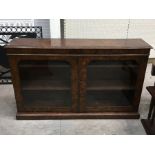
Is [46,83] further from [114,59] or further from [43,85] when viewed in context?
[114,59]

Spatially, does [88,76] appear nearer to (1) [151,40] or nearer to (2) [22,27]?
(2) [22,27]

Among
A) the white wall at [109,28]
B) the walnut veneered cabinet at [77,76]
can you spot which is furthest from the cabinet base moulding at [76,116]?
the white wall at [109,28]

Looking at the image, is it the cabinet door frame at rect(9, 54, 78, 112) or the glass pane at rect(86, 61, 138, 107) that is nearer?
the cabinet door frame at rect(9, 54, 78, 112)

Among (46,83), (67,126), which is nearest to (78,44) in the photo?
(46,83)

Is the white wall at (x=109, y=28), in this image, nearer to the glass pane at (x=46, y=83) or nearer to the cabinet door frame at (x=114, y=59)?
the glass pane at (x=46, y=83)

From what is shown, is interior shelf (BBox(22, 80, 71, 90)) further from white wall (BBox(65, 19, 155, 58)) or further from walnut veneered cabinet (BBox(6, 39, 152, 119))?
white wall (BBox(65, 19, 155, 58))

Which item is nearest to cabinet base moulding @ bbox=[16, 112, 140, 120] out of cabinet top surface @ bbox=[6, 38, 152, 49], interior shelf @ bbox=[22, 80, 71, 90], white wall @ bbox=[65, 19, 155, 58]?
interior shelf @ bbox=[22, 80, 71, 90]

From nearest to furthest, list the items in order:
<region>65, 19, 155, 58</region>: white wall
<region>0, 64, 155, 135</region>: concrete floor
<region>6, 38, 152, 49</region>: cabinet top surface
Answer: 1. <region>6, 38, 152, 49</region>: cabinet top surface
2. <region>0, 64, 155, 135</region>: concrete floor
3. <region>65, 19, 155, 58</region>: white wall

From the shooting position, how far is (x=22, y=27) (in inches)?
89.4

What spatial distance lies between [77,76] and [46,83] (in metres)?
0.33

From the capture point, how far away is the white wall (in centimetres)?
223

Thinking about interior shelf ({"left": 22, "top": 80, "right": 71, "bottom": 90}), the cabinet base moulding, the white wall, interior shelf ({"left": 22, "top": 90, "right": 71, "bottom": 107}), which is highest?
the white wall

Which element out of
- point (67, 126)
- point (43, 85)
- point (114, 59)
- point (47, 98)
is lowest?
point (67, 126)

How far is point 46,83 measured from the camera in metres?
1.73
